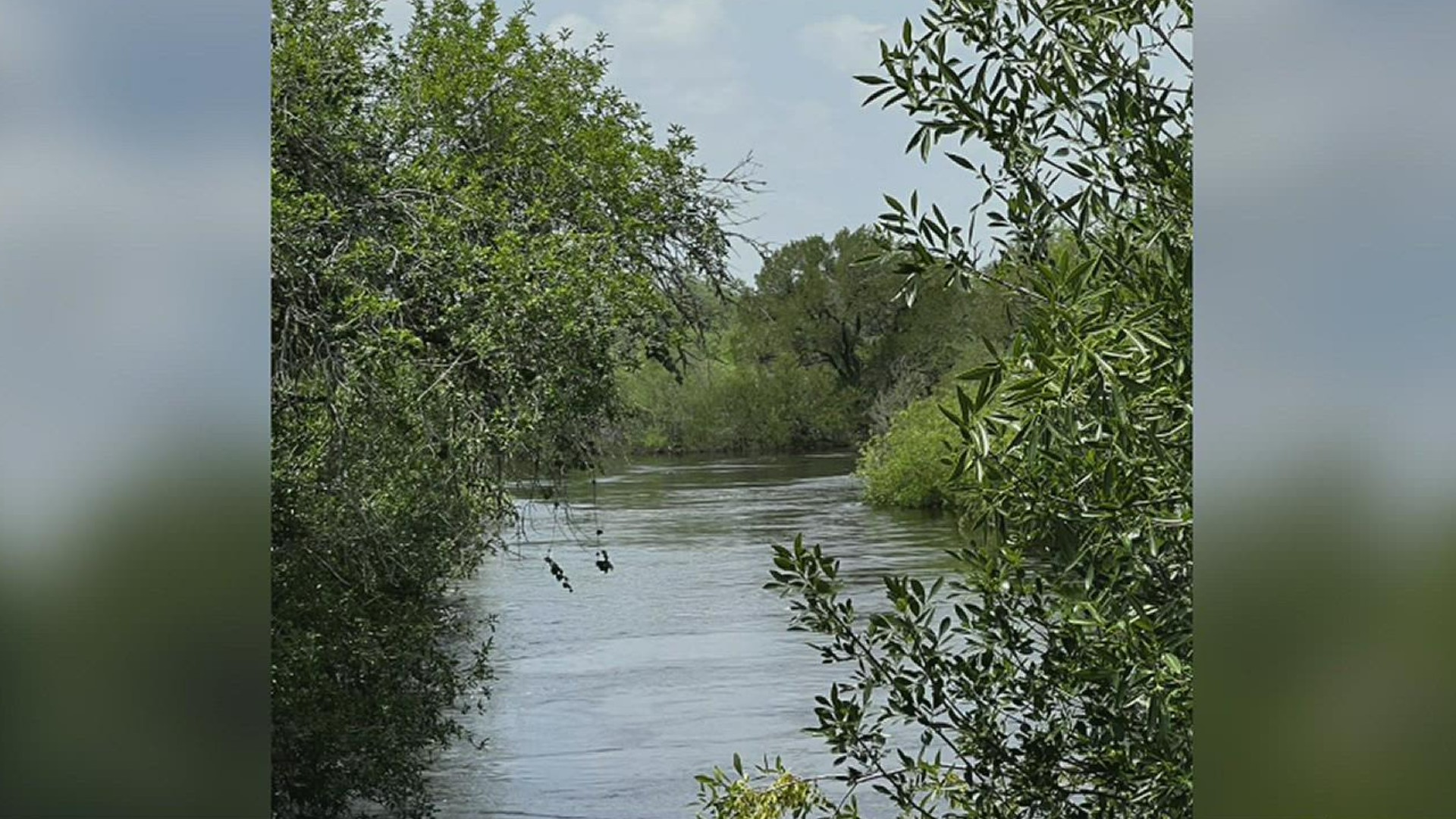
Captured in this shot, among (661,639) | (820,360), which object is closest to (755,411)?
(820,360)

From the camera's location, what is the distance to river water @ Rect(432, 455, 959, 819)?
682 cm

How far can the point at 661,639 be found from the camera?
8.36 metres

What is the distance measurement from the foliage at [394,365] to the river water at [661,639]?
89.3 inches

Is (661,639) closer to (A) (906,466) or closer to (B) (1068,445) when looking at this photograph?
(A) (906,466)

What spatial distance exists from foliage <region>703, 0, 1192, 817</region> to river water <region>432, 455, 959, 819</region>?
4054mm

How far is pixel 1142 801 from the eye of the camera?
2279mm
